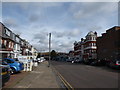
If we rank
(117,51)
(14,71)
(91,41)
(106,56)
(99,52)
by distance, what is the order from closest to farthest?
(14,71) < (117,51) < (106,56) < (99,52) < (91,41)

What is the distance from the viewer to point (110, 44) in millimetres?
41812

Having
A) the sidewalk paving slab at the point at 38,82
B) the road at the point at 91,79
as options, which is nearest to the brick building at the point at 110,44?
the road at the point at 91,79

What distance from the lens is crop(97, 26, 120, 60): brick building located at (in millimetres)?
38434

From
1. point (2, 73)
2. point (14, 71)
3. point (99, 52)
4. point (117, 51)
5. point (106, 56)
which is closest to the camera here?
point (2, 73)

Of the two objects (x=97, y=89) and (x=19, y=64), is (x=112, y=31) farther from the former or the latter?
(x=97, y=89)

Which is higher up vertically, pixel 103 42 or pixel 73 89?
pixel 103 42

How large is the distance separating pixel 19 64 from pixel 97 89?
32.6 ft

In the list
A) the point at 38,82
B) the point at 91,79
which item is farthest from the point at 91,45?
the point at 38,82

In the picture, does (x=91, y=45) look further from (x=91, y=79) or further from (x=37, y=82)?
(x=37, y=82)

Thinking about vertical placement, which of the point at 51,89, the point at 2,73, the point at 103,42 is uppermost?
the point at 103,42

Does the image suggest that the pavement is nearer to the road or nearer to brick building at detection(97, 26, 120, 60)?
the road

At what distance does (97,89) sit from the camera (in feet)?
27.5

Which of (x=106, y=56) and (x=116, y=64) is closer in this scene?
(x=116, y=64)

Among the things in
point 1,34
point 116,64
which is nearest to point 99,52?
point 116,64
